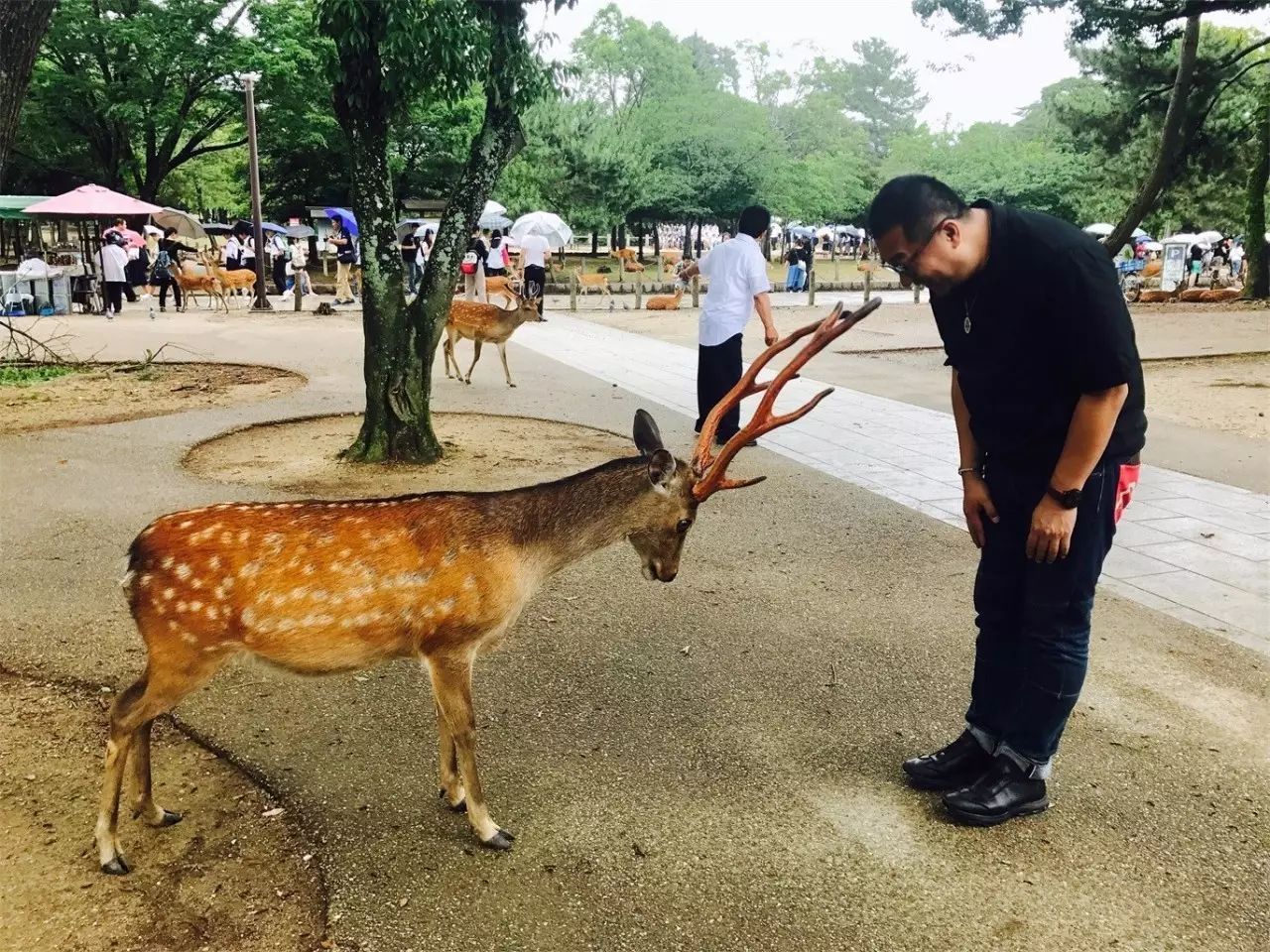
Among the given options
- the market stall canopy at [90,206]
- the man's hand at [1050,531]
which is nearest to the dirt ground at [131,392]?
the man's hand at [1050,531]

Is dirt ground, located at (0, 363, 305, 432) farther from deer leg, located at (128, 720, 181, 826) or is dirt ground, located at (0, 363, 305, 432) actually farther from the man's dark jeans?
the man's dark jeans

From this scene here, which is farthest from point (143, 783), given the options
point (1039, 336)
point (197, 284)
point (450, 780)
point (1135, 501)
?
point (197, 284)

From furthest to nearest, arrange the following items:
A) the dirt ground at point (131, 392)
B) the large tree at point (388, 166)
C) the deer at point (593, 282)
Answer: the deer at point (593, 282)
the dirt ground at point (131, 392)
the large tree at point (388, 166)

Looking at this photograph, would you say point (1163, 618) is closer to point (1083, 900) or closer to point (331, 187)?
point (1083, 900)

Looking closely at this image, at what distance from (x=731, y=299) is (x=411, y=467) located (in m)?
2.76

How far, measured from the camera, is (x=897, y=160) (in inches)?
1874

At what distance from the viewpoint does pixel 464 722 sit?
276cm

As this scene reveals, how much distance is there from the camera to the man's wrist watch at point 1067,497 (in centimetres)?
262

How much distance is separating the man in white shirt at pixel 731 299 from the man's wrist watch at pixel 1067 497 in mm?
4898

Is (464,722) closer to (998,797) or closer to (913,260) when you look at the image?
(998,797)

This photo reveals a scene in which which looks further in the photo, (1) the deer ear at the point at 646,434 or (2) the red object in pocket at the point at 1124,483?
(1) the deer ear at the point at 646,434

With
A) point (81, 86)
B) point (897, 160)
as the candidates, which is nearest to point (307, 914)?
point (81, 86)

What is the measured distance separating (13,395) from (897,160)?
146 feet

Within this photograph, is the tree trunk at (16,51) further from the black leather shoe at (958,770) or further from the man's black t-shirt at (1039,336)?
the black leather shoe at (958,770)
